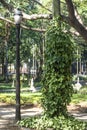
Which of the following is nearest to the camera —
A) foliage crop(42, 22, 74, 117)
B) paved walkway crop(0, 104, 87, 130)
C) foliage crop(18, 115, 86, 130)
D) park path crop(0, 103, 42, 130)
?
foliage crop(18, 115, 86, 130)

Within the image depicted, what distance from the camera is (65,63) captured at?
12062 millimetres

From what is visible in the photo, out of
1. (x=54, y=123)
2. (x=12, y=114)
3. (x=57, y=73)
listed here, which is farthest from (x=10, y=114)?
(x=54, y=123)

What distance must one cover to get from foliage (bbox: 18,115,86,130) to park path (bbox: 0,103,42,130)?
401mm

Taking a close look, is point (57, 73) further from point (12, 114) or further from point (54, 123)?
point (12, 114)

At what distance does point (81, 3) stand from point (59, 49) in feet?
28.0

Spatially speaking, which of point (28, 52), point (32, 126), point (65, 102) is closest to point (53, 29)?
point (65, 102)

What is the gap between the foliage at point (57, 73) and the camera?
472 inches

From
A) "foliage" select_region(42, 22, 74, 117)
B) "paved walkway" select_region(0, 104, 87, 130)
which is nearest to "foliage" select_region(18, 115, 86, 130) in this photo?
"foliage" select_region(42, 22, 74, 117)

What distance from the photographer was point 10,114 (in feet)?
57.2

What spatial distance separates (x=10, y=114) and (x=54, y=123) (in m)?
6.26

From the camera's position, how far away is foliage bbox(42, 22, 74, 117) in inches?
472

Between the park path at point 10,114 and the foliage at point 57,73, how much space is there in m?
1.31

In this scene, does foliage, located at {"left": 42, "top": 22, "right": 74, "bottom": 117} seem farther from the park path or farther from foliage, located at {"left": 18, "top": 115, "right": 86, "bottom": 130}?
the park path

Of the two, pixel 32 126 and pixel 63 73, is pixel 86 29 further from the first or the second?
pixel 32 126
